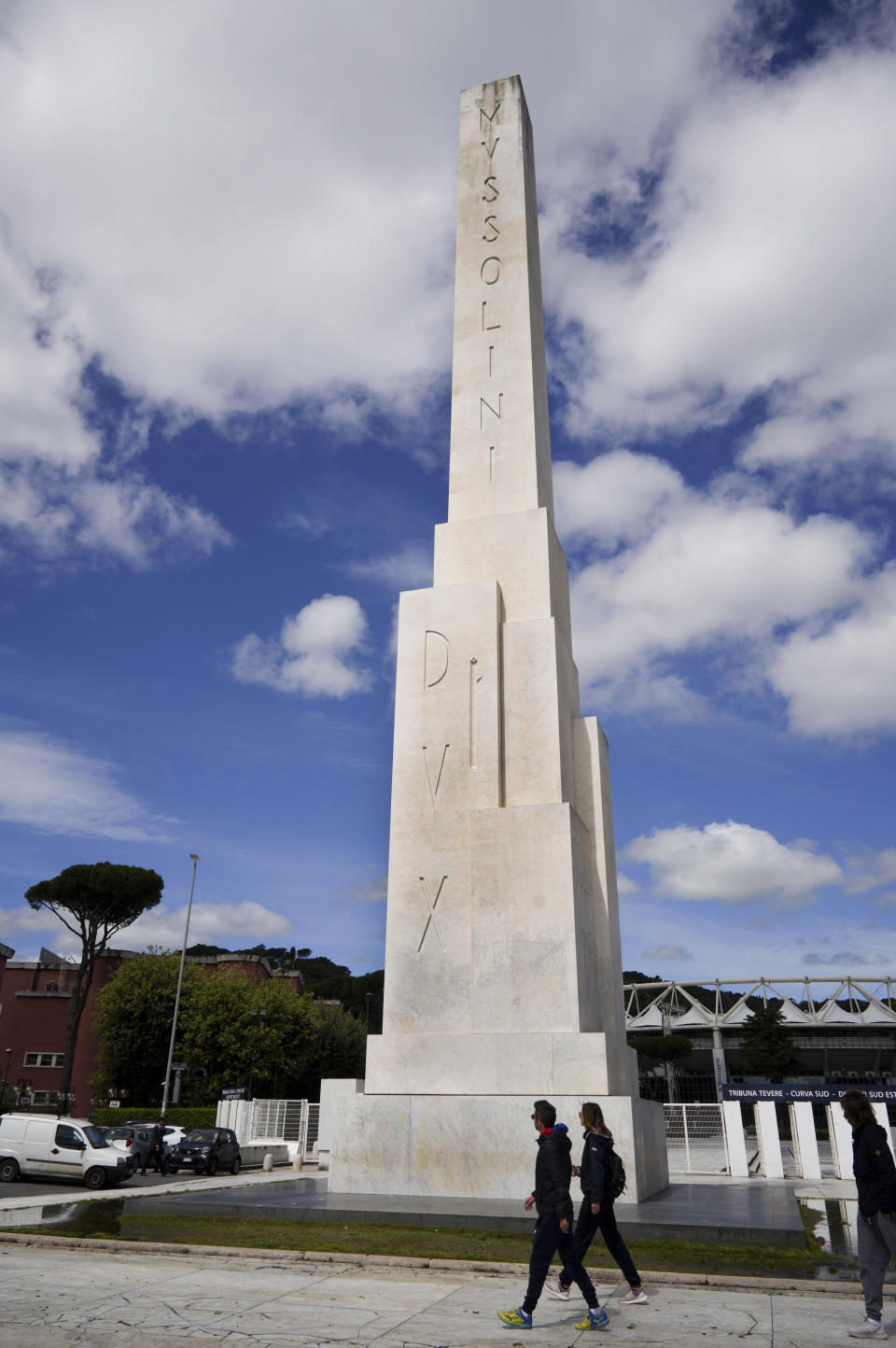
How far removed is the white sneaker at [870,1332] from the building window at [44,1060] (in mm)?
57867

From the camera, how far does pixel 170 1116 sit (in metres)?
39.0

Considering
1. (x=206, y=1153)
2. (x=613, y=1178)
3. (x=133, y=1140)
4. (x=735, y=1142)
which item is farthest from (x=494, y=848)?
(x=133, y=1140)

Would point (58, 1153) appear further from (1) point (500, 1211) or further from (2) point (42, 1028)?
(2) point (42, 1028)

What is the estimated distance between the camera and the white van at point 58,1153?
74.4ft

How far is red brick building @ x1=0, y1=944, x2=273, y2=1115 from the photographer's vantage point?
55.1 metres

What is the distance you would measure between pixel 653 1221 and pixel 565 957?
4.04 m

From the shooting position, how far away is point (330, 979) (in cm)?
10912

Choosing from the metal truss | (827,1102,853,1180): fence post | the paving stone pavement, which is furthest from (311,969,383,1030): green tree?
the paving stone pavement

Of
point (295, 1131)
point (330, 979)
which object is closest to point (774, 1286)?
point (295, 1131)

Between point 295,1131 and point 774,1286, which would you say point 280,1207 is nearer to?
point 774,1286

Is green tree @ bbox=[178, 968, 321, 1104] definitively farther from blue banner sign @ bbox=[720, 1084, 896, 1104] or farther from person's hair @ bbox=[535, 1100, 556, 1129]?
person's hair @ bbox=[535, 1100, 556, 1129]

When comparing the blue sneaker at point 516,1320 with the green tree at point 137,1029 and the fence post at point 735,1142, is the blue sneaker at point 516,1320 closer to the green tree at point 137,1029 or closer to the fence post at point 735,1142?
the fence post at point 735,1142

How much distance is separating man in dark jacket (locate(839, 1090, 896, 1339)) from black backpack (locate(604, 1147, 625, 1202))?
1.80m

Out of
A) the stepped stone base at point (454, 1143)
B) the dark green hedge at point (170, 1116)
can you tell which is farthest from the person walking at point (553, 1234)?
the dark green hedge at point (170, 1116)
